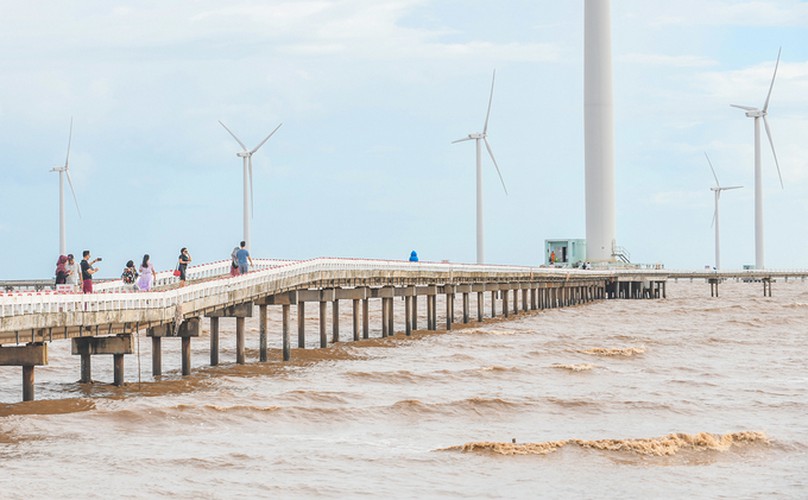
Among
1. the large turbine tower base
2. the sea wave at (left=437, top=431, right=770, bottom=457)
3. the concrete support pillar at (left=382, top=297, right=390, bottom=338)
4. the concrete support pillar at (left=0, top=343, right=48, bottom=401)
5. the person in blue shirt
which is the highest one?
the large turbine tower base

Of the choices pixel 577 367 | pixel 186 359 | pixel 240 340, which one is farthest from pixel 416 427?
pixel 577 367

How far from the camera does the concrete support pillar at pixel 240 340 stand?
46000 mm

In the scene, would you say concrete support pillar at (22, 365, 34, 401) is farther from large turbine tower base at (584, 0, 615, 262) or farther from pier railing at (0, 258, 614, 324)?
large turbine tower base at (584, 0, 615, 262)

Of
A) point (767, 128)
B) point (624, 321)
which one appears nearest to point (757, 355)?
point (624, 321)

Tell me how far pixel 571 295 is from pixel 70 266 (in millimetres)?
88812

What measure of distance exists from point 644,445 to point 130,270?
20.2 m

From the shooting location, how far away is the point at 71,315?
31.9 m

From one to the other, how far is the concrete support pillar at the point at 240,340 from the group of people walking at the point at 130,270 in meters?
1.87

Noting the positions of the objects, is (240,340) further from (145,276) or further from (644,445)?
(644,445)

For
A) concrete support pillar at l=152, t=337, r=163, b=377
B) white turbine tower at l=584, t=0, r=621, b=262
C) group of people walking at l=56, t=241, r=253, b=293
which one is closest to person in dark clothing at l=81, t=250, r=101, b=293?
group of people walking at l=56, t=241, r=253, b=293

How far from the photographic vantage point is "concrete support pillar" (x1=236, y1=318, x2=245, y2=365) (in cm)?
4600

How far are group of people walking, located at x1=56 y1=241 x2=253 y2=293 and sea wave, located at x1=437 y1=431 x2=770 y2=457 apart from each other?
1303 centimetres

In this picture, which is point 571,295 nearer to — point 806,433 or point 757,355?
point 757,355

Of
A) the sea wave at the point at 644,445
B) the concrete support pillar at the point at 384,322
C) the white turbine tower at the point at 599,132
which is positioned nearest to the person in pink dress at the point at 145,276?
the sea wave at the point at 644,445
